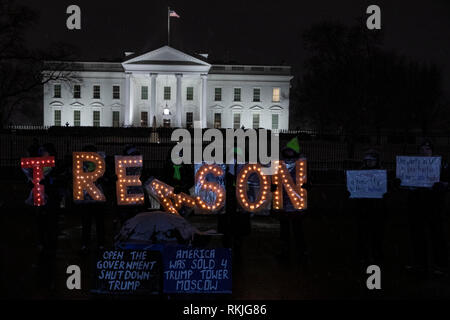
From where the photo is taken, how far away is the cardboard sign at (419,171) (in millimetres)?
8039

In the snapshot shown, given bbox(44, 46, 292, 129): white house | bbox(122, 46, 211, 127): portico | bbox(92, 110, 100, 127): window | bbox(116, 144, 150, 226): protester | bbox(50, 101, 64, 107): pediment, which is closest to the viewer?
bbox(116, 144, 150, 226): protester

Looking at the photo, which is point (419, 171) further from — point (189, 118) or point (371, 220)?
point (189, 118)

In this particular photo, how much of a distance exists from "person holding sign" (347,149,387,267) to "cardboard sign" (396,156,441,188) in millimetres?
338

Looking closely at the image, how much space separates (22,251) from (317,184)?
991 centimetres

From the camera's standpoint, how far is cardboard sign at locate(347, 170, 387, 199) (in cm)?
858

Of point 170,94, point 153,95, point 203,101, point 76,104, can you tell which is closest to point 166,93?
point 170,94

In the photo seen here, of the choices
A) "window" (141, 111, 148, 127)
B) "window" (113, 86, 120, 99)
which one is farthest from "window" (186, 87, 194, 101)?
"window" (113, 86, 120, 99)

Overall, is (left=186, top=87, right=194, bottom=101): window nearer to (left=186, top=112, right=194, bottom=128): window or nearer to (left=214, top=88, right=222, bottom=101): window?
(left=186, top=112, right=194, bottom=128): window

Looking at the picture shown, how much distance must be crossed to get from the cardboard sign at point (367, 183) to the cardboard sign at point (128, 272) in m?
4.49

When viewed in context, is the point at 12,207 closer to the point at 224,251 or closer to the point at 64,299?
the point at 64,299

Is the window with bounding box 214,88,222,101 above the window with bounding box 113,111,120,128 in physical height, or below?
above

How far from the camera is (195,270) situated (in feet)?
19.2
